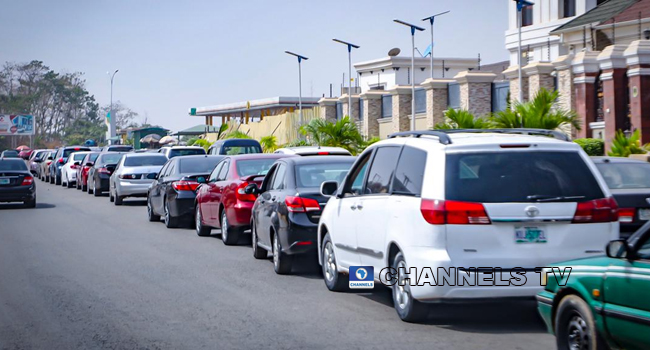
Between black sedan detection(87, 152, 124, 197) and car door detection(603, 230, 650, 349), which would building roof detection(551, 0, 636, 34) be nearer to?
black sedan detection(87, 152, 124, 197)

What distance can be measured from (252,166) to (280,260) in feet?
15.1

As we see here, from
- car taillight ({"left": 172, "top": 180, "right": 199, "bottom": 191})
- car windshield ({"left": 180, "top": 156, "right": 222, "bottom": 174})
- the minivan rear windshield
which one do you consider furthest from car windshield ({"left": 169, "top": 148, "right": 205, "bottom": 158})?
the minivan rear windshield

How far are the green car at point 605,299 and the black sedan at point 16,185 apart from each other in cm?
2349

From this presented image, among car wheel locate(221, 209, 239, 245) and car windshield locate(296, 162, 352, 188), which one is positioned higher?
car windshield locate(296, 162, 352, 188)

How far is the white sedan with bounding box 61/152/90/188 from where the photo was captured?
42.4 metres

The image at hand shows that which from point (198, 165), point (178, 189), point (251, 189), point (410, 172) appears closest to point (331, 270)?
point (410, 172)

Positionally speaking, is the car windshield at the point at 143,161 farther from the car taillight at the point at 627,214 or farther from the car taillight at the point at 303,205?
the car taillight at the point at 627,214

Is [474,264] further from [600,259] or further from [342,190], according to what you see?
[342,190]

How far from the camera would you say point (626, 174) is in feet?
42.8

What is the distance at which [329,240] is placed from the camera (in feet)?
36.2

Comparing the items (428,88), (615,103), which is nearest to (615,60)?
(615,103)

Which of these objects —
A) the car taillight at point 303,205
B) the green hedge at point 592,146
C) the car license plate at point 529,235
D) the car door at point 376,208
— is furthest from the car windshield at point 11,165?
the car license plate at point 529,235

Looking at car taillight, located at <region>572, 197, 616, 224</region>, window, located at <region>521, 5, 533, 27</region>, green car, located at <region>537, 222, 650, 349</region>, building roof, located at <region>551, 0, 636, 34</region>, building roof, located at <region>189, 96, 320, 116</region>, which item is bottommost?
green car, located at <region>537, 222, 650, 349</region>

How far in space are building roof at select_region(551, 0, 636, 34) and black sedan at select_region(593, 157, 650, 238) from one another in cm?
3262
